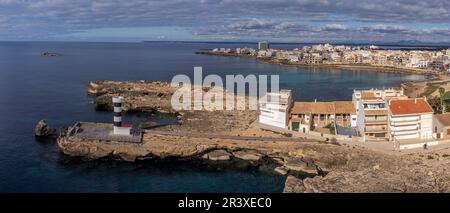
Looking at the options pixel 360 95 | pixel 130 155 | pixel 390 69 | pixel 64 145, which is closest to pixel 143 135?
pixel 130 155

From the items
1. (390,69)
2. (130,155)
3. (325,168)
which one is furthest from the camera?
(390,69)

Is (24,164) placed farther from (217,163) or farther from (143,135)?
(217,163)

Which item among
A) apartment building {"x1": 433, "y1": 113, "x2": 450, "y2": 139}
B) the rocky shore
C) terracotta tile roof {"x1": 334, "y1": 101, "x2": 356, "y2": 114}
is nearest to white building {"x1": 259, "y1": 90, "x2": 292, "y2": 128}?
the rocky shore

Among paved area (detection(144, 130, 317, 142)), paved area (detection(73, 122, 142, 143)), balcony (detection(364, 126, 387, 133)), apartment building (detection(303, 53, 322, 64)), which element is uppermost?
apartment building (detection(303, 53, 322, 64))

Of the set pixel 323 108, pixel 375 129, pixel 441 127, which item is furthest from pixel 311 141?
pixel 441 127

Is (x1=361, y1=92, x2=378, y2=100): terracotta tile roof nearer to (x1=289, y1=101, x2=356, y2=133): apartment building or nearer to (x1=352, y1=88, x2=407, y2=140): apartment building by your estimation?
(x1=289, y1=101, x2=356, y2=133): apartment building

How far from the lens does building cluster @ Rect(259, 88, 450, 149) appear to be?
31.0m

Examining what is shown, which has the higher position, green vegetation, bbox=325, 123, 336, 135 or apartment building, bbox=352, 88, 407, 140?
apartment building, bbox=352, 88, 407, 140

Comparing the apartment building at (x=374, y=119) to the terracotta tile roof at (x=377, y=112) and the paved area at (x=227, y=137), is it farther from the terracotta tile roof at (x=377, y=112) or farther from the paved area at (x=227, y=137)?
the paved area at (x=227, y=137)

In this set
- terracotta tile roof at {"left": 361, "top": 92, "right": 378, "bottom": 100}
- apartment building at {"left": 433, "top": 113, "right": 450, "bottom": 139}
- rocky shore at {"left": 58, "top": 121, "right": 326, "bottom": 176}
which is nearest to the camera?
rocky shore at {"left": 58, "top": 121, "right": 326, "bottom": 176}

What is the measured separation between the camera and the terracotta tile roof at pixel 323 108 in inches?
1415

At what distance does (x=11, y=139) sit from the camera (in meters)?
34.6

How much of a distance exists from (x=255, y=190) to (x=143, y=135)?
418 inches

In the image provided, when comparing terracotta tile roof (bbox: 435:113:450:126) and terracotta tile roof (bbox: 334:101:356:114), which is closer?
terracotta tile roof (bbox: 435:113:450:126)
